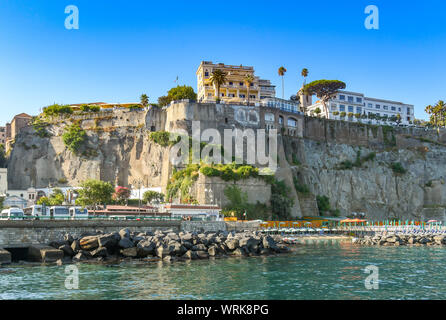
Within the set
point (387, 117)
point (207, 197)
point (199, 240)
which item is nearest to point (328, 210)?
point (207, 197)

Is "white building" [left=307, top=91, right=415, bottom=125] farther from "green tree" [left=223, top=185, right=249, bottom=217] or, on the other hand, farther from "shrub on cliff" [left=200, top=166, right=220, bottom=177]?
"shrub on cliff" [left=200, top=166, right=220, bottom=177]

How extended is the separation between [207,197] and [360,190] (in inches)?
1379

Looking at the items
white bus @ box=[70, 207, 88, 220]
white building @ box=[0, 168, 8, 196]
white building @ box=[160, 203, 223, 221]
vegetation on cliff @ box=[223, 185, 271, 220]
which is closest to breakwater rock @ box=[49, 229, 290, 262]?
white bus @ box=[70, 207, 88, 220]

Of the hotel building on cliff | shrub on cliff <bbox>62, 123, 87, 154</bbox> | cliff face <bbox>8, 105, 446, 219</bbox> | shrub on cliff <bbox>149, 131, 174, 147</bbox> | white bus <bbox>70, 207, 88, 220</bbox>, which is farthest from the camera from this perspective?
the hotel building on cliff

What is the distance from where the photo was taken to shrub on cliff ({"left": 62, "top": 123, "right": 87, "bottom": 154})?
74.1 m

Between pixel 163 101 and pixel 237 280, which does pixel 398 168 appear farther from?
pixel 237 280

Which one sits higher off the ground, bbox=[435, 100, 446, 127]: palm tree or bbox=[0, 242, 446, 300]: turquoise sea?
bbox=[435, 100, 446, 127]: palm tree

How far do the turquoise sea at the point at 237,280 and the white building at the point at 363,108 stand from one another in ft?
220

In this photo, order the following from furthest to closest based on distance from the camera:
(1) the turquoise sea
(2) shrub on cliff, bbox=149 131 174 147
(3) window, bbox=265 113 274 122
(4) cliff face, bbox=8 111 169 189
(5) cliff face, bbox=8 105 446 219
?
(3) window, bbox=265 113 274 122 → (4) cliff face, bbox=8 111 169 189 → (5) cliff face, bbox=8 105 446 219 → (2) shrub on cliff, bbox=149 131 174 147 → (1) the turquoise sea

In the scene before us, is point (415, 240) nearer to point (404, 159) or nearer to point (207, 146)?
point (207, 146)

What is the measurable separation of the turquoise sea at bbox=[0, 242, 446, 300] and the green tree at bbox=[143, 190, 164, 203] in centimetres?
3259

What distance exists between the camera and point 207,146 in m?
68.9

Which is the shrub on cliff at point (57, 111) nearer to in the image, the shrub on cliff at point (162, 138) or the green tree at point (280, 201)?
the shrub on cliff at point (162, 138)
